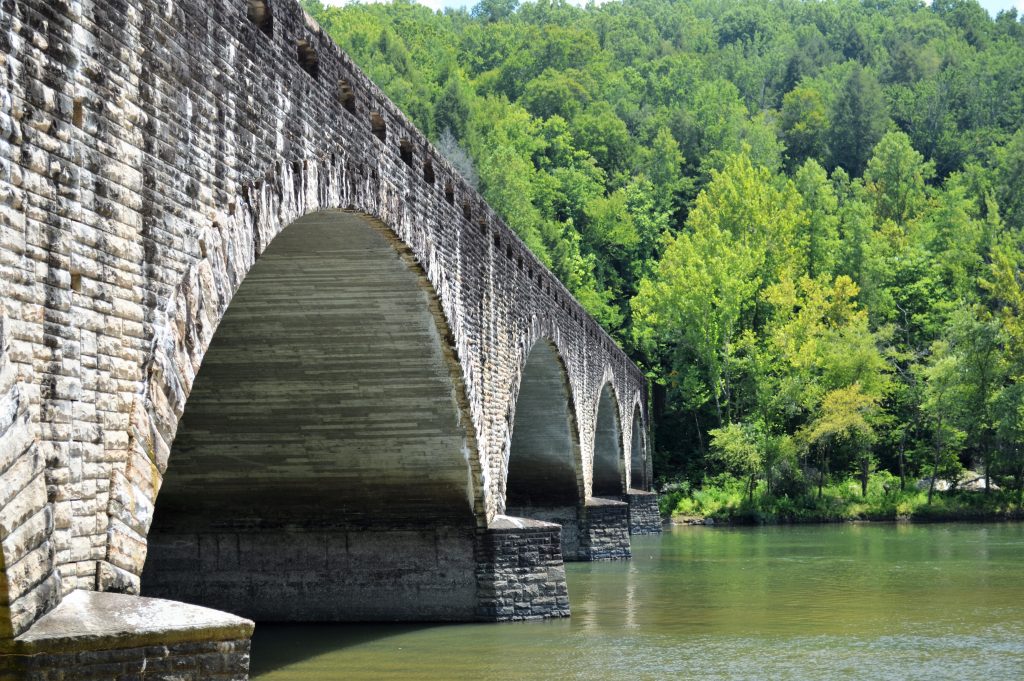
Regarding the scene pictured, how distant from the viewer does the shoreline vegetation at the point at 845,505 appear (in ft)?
170

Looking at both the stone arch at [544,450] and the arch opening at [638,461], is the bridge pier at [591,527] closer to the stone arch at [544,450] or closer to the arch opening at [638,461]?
the stone arch at [544,450]

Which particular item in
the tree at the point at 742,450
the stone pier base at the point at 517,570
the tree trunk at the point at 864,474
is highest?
the tree at the point at 742,450

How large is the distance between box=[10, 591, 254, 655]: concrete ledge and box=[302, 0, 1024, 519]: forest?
4654cm

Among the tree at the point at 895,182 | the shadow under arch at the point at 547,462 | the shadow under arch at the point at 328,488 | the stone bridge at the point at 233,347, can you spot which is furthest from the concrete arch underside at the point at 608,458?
the tree at the point at 895,182

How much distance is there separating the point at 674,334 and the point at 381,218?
47480 mm

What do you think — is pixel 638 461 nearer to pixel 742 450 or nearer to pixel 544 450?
pixel 742 450

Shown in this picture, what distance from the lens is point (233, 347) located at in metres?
18.1

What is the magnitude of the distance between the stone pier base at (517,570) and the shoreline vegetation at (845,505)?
33.6m

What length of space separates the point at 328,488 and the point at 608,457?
28.0 meters

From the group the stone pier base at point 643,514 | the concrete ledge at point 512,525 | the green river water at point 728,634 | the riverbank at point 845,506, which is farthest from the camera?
the riverbank at point 845,506

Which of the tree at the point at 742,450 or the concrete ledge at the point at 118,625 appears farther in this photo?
the tree at the point at 742,450

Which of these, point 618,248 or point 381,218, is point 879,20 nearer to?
point 618,248

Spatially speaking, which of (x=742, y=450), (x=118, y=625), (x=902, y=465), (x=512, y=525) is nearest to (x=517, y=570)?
(x=512, y=525)

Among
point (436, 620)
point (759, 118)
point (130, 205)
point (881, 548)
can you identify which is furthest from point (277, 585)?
point (759, 118)
